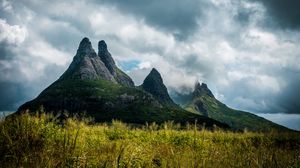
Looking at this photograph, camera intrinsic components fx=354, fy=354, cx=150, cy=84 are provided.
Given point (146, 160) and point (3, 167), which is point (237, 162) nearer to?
point (146, 160)

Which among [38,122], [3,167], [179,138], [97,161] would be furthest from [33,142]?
[179,138]

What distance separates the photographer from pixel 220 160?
335 inches

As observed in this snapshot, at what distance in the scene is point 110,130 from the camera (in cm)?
2283

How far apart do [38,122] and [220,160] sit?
8.22 meters

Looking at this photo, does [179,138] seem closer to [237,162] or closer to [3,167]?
[237,162]

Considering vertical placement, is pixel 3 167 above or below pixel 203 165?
below

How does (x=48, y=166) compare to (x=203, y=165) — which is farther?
(x=203, y=165)

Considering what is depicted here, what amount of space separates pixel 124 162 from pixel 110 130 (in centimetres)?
1265

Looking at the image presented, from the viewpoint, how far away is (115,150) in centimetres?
1013

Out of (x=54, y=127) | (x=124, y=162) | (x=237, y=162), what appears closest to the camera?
(x=237, y=162)

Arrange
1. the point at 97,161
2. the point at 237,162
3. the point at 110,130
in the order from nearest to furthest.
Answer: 1. the point at 237,162
2. the point at 97,161
3. the point at 110,130

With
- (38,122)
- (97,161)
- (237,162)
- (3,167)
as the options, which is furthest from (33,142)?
(237,162)

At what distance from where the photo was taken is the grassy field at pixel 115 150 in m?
7.36

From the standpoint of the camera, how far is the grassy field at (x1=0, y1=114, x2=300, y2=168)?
24.1ft
